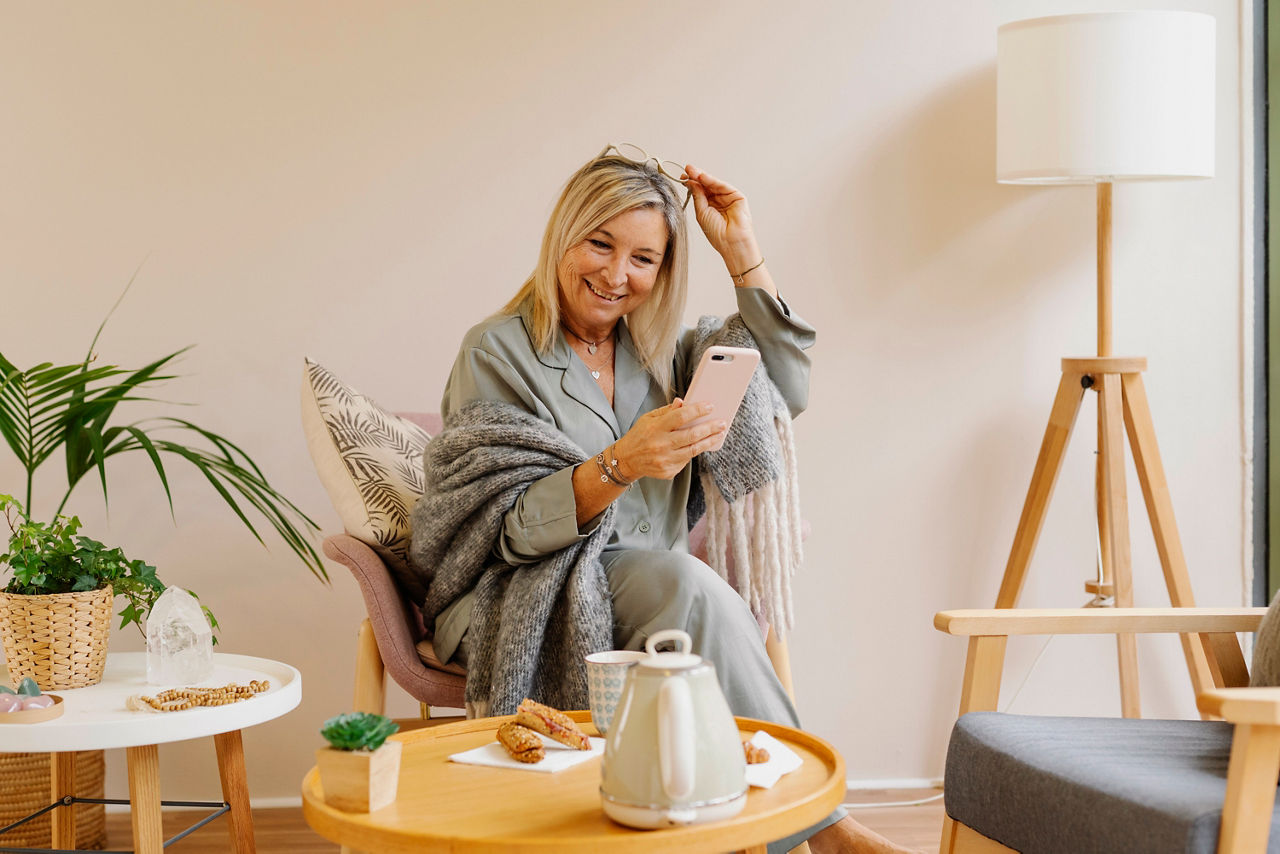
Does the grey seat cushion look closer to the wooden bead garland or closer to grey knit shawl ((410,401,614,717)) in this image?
grey knit shawl ((410,401,614,717))

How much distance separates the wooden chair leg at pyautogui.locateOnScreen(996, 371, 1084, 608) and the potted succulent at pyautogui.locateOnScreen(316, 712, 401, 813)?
1704mm

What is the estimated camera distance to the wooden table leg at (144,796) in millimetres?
1505

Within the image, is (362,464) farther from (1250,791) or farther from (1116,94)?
(1116,94)

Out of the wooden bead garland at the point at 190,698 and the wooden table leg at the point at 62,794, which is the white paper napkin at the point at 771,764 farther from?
the wooden table leg at the point at 62,794

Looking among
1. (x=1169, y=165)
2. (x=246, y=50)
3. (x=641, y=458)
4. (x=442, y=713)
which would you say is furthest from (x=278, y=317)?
(x=1169, y=165)

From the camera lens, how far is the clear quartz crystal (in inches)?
64.0

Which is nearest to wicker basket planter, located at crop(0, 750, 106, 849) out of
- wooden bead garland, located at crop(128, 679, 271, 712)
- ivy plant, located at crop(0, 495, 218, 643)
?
ivy plant, located at crop(0, 495, 218, 643)

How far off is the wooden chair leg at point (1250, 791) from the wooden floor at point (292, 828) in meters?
1.12

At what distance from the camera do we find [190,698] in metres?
1.52

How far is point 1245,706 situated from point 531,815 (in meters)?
0.69

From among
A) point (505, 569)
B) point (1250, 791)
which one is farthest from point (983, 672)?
point (505, 569)

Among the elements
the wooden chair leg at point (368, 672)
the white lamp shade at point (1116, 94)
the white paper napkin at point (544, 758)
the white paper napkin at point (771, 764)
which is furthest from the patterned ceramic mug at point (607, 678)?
the white lamp shade at point (1116, 94)

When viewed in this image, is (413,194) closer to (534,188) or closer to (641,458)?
(534,188)

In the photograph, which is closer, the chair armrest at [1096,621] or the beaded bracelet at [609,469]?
the chair armrest at [1096,621]
